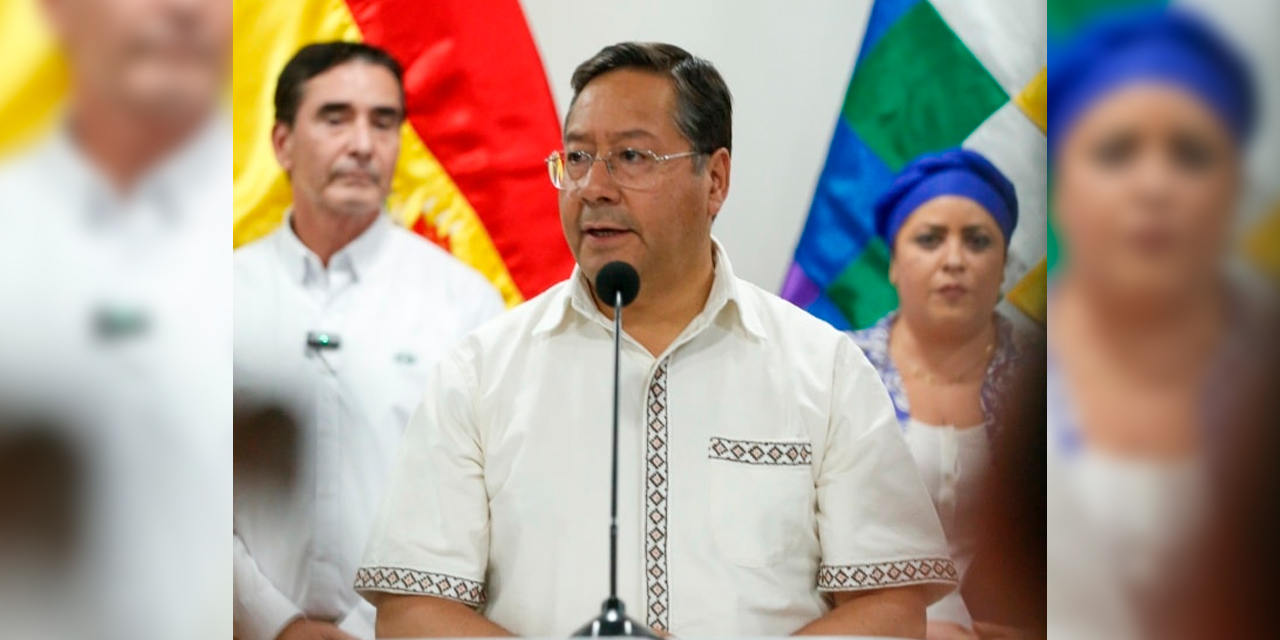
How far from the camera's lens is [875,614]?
2459 mm

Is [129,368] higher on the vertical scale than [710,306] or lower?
lower

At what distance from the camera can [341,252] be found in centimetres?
265

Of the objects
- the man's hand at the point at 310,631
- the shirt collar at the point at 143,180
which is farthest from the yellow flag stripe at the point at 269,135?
the man's hand at the point at 310,631

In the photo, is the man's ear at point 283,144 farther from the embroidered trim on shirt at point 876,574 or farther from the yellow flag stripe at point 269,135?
the embroidered trim on shirt at point 876,574

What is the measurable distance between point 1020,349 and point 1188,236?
429 millimetres

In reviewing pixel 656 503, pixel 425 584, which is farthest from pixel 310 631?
pixel 656 503

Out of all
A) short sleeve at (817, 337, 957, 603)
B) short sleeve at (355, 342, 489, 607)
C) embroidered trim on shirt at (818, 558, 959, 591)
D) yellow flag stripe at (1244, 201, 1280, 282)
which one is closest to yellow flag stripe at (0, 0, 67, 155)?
short sleeve at (355, 342, 489, 607)

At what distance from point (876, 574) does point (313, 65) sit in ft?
4.96

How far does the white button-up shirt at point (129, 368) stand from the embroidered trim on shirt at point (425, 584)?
37cm

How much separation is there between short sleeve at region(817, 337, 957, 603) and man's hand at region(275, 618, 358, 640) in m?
0.97

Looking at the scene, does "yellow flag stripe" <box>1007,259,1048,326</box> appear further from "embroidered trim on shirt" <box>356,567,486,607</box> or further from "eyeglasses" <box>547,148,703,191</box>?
"embroidered trim on shirt" <box>356,567,486,607</box>

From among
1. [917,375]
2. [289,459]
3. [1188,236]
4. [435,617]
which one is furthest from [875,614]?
[289,459]

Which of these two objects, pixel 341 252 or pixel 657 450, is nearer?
pixel 657 450

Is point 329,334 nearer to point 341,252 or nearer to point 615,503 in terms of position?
point 341,252
